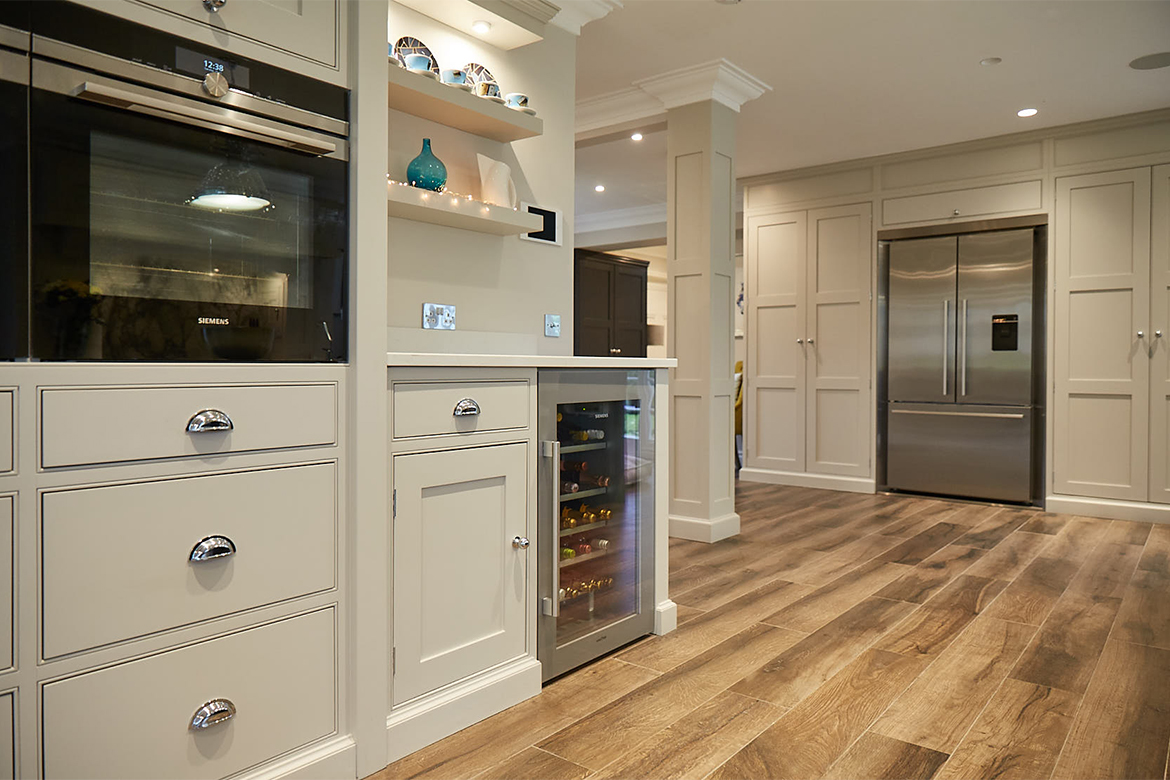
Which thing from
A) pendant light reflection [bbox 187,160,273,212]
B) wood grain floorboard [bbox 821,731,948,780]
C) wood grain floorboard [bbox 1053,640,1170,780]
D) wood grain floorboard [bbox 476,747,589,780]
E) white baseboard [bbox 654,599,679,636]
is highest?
pendant light reflection [bbox 187,160,273,212]

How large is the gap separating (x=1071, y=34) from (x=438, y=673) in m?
3.97

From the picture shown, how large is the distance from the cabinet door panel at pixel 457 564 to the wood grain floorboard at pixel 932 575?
1.83 m

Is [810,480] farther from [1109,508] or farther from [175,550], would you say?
[175,550]

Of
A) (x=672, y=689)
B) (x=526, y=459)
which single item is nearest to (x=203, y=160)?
(x=526, y=459)

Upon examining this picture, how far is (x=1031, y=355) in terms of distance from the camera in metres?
5.07

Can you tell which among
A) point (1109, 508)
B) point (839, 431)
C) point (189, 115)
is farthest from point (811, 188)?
point (189, 115)

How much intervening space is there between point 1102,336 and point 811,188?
2.29 m

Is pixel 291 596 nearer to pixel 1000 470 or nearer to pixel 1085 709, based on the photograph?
pixel 1085 709

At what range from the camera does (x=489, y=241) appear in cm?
273

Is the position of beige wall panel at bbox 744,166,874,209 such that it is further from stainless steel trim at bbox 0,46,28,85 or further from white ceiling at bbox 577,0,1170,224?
stainless steel trim at bbox 0,46,28,85

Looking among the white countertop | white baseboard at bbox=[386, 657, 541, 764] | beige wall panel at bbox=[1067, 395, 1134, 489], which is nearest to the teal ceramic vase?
the white countertop

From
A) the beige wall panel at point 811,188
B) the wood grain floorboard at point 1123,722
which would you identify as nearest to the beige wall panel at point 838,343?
the beige wall panel at point 811,188

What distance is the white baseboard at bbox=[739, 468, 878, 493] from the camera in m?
5.69

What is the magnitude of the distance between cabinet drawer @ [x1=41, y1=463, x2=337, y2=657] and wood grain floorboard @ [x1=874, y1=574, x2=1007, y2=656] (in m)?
1.93
